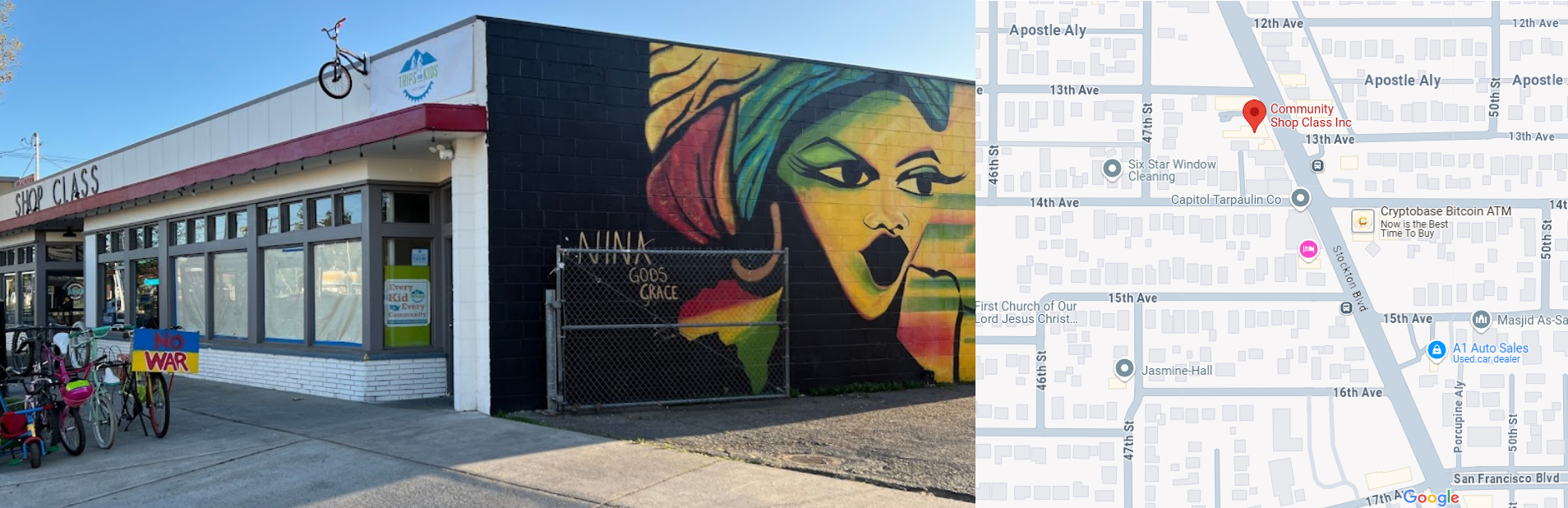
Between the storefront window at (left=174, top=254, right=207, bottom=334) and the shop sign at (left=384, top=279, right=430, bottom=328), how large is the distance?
4911mm

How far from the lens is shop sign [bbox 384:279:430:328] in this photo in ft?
36.5

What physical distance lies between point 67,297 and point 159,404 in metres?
15.5

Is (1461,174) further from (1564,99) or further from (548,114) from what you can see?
(548,114)

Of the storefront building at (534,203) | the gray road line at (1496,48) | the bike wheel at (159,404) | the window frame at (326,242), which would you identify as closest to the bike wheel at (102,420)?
the bike wheel at (159,404)

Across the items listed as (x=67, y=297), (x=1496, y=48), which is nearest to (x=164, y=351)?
(x=1496, y=48)

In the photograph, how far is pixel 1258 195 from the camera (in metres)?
3.03

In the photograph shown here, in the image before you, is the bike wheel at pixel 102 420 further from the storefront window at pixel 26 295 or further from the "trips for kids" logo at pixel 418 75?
the storefront window at pixel 26 295

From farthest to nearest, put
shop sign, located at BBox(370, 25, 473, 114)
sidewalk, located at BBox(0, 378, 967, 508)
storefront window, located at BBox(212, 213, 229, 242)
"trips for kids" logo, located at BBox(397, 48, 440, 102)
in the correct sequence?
storefront window, located at BBox(212, 213, 229, 242), "trips for kids" logo, located at BBox(397, 48, 440, 102), shop sign, located at BBox(370, 25, 473, 114), sidewalk, located at BBox(0, 378, 967, 508)

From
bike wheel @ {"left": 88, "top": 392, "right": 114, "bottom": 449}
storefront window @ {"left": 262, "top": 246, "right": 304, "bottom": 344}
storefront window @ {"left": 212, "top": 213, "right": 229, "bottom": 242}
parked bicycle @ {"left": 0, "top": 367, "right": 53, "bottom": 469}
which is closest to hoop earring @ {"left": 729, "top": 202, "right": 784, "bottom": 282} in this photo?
storefront window @ {"left": 262, "top": 246, "right": 304, "bottom": 344}

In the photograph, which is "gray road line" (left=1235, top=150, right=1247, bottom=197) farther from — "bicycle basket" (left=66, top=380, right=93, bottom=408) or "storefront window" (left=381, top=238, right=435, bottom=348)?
"storefront window" (left=381, top=238, right=435, bottom=348)

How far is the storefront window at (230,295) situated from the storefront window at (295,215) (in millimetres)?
1295

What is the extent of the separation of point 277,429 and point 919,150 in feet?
25.2

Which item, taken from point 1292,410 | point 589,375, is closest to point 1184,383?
point 1292,410

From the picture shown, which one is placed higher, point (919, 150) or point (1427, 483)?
point (919, 150)
